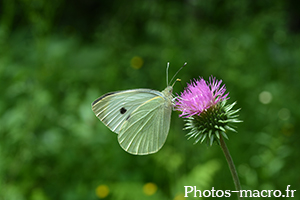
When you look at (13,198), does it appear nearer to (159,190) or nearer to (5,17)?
(159,190)

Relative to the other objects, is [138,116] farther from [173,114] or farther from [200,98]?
[173,114]

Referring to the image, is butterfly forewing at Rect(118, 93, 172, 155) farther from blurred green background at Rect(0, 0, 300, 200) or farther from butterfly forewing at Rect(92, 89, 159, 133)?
blurred green background at Rect(0, 0, 300, 200)

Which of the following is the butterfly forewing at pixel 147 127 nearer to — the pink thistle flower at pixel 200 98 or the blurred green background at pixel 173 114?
the pink thistle flower at pixel 200 98

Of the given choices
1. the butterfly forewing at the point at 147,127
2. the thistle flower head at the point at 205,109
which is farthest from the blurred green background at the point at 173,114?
the thistle flower head at the point at 205,109

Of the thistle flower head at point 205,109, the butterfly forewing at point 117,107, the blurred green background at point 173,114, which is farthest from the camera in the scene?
the blurred green background at point 173,114

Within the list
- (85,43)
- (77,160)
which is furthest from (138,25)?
(77,160)

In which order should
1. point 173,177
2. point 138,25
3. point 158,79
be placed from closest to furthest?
point 173,177 < point 158,79 < point 138,25

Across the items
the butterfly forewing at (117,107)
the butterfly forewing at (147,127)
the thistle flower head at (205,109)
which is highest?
the butterfly forewing at (117,107)

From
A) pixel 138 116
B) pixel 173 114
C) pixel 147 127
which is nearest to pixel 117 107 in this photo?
pixel 138 116
